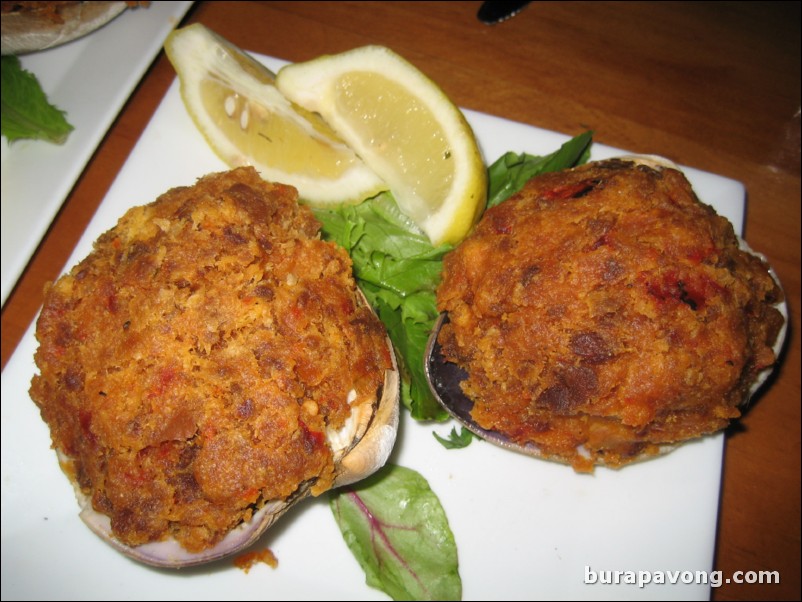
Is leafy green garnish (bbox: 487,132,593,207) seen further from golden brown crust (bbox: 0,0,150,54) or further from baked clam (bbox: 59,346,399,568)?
golden brown crust (bbox: 0,0,150,54)

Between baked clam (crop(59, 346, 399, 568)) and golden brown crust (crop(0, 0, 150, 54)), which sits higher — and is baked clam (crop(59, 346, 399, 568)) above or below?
below

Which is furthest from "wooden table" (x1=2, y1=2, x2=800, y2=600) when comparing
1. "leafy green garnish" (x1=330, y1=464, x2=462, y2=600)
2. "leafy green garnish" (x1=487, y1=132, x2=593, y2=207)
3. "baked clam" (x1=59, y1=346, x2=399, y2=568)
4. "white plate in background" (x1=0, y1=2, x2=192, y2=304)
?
"leafy green garnish" (x1=330, y1=464, x2=462, y2=600)

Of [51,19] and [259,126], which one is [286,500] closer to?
[259,126]

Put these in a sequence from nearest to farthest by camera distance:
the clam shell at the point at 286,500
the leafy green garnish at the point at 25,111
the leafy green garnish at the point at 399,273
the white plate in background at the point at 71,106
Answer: the clam shell at the point at 286,500
the leafy green garnish at the point at 399,273
the white plate in background at the point at 71,106
the leafy green garnish at the point at 25,111

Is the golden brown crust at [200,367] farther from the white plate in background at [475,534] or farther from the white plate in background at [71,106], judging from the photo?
the white plate in background at [71,106]

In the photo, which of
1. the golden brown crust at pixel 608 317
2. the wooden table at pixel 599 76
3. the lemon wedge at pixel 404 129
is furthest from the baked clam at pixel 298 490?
the wooden table at pixel 599 76

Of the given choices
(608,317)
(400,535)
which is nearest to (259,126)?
(608,317)
